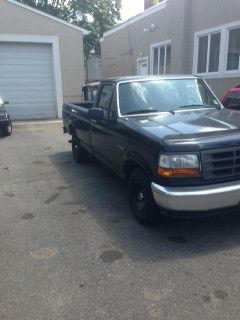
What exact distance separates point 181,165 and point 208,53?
10010 mm

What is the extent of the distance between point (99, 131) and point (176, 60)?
31.2 ft

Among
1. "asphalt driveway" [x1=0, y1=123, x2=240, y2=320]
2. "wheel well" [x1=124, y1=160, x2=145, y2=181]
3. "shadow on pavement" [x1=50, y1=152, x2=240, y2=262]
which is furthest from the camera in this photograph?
"wheel well" [x1=124, y1=160, x2=145, y2=181]

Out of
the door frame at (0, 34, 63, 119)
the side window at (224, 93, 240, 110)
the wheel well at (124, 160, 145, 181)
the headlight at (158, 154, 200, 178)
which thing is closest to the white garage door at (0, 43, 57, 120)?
the door frame at (0, 34, 63, 119)

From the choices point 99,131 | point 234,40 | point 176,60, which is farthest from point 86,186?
point 176,60

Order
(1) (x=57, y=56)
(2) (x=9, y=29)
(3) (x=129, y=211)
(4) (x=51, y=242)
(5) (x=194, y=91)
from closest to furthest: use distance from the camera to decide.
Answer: (4) (x=51, y=242)
(3) (x=129, y=211)
(5) (x=194, y=91)
(2) (x=9, y=29)
(1) (x=57, y=56)

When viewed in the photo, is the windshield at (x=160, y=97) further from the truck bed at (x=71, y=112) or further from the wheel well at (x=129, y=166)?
the truck bed at (x=71, y=112)

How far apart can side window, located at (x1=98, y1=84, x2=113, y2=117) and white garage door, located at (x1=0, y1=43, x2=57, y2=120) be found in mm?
10014

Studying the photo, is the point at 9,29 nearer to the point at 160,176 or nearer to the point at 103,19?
the point at 160,176

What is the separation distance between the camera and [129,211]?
4793 mm

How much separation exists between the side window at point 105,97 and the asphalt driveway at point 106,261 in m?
1.39

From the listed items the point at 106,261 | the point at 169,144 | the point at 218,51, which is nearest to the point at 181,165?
the point at 169,144

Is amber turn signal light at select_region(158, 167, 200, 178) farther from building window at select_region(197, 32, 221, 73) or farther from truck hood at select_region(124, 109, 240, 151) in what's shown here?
building window at select_region(197, 32, 221, 73)

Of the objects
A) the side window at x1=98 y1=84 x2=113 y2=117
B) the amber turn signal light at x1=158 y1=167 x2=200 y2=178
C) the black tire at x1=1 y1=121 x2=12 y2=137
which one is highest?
the side window at x1=98 y1=84 x2=113 y2=117

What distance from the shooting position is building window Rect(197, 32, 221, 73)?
12.0 meters
